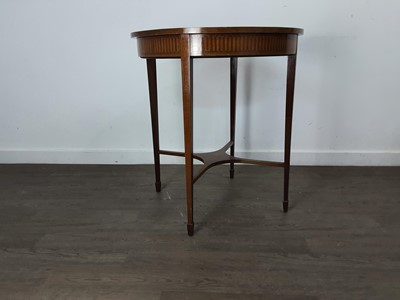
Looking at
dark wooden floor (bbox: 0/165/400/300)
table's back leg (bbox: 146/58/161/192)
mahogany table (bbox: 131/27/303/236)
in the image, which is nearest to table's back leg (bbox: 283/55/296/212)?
mahogany table (bbox: 131/27/303/236)

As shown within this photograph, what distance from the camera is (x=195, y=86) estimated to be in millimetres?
1877

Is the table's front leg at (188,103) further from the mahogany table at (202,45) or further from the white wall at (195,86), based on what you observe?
the white wall at (195,86)

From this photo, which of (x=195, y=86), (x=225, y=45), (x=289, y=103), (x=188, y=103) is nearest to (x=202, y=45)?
(x=225, y=45)

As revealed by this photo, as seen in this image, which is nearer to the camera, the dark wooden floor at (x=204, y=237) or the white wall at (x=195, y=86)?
the dark wooden floor at (x=204, y=237)

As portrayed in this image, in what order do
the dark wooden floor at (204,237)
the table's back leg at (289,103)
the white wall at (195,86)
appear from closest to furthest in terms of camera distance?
the dark wooden floor at (204,237) < the table's back leg at (289,103) < the white wall at (195,86)

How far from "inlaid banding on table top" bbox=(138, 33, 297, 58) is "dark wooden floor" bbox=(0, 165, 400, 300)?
643mm

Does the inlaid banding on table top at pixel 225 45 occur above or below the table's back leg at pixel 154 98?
above

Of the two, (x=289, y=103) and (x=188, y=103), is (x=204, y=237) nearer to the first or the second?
(x=188, y=103)

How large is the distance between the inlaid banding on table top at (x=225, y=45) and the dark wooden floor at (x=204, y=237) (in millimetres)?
643

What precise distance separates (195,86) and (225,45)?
83 centimetres

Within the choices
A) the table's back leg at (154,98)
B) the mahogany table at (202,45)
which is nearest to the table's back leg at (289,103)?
the mahogany table at (202,45)

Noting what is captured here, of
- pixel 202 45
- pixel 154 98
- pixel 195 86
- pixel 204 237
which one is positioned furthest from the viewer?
pixel 195 86

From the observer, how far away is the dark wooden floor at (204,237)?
982 millimetres

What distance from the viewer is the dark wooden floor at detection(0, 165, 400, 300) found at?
3.22 ft
